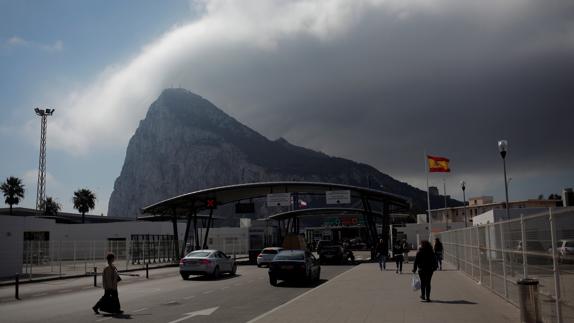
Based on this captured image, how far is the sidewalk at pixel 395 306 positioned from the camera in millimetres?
12344

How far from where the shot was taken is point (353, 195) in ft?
183

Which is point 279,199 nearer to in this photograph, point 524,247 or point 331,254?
point 331,254

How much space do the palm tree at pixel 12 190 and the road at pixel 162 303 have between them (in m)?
67.8

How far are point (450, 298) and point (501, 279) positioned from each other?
60.7 inches

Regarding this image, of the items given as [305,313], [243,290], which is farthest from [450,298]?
[243,290]

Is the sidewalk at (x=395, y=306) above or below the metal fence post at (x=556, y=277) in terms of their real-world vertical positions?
below

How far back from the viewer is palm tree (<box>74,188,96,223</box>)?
95375 mm

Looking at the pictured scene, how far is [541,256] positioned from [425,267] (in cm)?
596

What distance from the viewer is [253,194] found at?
2197 inches

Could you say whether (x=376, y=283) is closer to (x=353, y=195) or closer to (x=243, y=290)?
(x=243, y=290)

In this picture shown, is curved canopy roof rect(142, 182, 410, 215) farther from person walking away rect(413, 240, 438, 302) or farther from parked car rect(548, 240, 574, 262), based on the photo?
parked car rect(548, 240, 574, 262)

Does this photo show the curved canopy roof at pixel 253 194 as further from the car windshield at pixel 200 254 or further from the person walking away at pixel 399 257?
the car windshield at pixel 200 254

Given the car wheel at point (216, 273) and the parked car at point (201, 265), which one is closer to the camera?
the parked car at point (201, 265)

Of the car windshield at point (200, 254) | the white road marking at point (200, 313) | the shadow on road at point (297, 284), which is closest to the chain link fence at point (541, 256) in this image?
the white road marking at point (200, 313)
